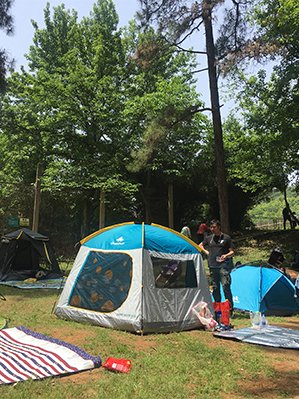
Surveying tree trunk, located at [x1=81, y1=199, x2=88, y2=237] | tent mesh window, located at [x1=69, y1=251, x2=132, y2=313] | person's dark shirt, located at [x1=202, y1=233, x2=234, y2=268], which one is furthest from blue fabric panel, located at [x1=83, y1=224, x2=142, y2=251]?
tree trunk, located at [x1=81, y1=199, x2=88, y2=237]

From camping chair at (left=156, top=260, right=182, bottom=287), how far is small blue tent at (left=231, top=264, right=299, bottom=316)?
2.28 metres

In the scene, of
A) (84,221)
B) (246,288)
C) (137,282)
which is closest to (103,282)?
(137,282)

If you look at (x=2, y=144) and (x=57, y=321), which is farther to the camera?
(x=2, y=144)

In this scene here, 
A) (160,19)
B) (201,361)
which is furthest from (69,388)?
(160,19)

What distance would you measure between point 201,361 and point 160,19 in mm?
9759

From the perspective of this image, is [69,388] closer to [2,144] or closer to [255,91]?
[255,91]

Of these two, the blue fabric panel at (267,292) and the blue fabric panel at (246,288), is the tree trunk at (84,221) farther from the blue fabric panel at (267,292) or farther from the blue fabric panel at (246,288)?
the blue fabric panel at (267,292)

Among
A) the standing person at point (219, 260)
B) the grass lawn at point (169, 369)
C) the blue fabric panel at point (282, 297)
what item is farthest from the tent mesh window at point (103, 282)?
the blue fabric panel at point (282, 297)

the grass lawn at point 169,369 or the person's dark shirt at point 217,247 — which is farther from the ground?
the person's dark shirt at point 217,247

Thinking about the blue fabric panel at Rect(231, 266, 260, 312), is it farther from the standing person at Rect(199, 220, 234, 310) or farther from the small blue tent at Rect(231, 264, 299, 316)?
the standing person at Rect(199, 220, 234, 310)

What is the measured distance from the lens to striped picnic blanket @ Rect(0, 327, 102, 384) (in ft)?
11.5

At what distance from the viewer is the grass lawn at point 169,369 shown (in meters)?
3.24

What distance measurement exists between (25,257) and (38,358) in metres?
8.24

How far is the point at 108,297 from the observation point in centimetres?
560
